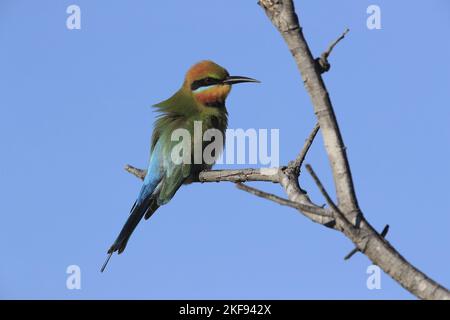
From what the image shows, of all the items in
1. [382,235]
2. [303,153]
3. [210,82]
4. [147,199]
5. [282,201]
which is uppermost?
[210,82]

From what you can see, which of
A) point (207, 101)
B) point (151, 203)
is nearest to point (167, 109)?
point (207, 101)

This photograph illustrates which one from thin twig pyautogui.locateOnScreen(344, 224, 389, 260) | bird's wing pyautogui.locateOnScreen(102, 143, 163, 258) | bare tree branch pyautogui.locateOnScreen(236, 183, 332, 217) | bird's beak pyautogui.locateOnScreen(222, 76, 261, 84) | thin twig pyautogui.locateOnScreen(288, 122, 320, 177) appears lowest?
thin twig pyautogui.locateOnScreen(344, 224, 389, 260)

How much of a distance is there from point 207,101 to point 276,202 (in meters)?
2.88

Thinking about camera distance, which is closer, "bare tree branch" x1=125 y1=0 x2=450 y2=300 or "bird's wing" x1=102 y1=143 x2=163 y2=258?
"bare tree branch" x1=125 y1=0 x2=450 y2=300

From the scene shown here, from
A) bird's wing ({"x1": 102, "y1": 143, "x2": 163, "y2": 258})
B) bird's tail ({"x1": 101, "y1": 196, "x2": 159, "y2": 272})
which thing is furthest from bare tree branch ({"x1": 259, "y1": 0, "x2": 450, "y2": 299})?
bird's wing ({"x1": 102, "y1": 143, "x2": 163, "y2": 258})

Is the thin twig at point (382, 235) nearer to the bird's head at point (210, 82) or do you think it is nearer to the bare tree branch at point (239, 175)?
the bare tree branch at point (239, 175)

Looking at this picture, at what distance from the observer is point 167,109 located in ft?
14.9

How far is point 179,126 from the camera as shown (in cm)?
448

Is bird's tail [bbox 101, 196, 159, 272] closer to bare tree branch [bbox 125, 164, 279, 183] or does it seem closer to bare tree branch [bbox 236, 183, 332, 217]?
bare tree branch [bbox 125, 164, 279, 183]

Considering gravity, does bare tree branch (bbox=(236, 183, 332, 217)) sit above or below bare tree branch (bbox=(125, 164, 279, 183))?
below

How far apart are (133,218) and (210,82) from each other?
3.95ft

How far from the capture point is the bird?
421 centimetres

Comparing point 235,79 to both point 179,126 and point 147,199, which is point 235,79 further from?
point 147,199

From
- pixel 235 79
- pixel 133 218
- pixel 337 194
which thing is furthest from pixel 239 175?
pixel 235 79
